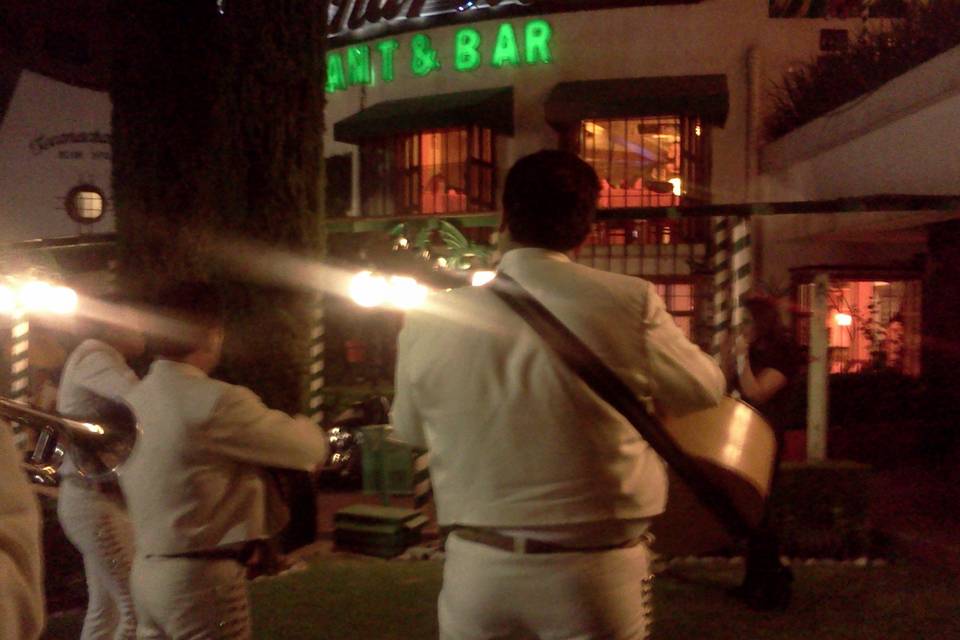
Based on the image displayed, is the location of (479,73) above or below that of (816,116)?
above

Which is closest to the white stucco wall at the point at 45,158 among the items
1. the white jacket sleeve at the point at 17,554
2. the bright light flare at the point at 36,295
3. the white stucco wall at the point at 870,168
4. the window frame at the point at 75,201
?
the window frame at the point at 75,201

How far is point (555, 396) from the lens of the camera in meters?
2.19

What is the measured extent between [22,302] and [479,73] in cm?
837

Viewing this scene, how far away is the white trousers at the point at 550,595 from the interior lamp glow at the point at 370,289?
495 centimetres

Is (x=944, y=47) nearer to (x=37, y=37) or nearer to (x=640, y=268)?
(x=640, y=268)

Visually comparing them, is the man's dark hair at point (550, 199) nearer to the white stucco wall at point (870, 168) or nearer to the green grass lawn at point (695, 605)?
the green grass lawn at point (695, 605)

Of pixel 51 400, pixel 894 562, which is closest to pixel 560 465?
pixel 51 400

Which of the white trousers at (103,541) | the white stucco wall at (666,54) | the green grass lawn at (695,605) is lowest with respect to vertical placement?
the green grass lawn at (695,605)

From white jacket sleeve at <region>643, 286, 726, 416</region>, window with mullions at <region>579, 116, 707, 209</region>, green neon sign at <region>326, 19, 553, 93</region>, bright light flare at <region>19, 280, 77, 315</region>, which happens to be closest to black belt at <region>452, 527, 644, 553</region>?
white jacket sleeve at <region>643, 286, 726, 416</region>

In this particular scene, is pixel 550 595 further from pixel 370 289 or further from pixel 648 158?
pixel 648 158

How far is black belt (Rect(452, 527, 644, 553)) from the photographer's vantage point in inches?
86.3

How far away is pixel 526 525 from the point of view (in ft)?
7.20

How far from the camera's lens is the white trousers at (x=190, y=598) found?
288 cm

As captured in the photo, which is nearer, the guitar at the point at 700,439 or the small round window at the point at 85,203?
the guitar at the point at 700,439
